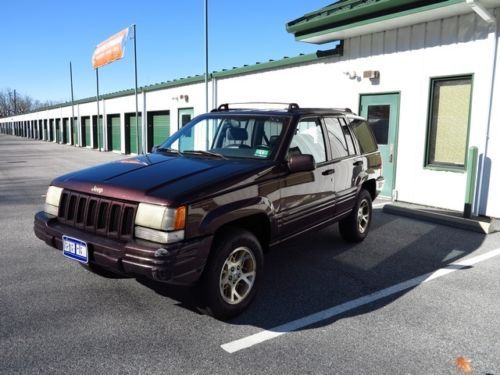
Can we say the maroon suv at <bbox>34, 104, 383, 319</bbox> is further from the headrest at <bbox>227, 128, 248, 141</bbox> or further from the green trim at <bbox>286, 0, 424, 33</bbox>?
the green trim at <bbox>286, 0, 424, 33</bbox>

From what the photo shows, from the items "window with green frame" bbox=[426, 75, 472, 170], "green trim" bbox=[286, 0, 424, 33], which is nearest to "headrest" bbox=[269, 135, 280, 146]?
"green trim" bbox=[286, 0, 424, 33]

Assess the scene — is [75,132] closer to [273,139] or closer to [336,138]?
[336,138]

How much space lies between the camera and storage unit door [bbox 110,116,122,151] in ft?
87.4

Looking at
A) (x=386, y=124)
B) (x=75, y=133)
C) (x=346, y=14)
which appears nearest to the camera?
(x=346, y=14)

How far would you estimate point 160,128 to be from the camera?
2095 centimetres

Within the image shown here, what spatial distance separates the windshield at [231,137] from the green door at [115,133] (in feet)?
73.2

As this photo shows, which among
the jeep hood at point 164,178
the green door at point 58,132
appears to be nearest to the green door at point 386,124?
the jeep hood at point 164,178

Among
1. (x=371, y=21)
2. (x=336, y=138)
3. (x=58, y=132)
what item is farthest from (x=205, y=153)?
(x=58, y=132)

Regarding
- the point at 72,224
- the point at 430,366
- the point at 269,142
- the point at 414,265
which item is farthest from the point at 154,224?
the point at 414,265

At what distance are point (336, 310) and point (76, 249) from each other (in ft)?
7.75

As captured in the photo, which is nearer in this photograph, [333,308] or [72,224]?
[72,224]

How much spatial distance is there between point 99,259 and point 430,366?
8.59 feet

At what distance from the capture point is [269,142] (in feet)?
14.6

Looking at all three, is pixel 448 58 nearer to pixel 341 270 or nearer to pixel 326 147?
pixel 326 147
